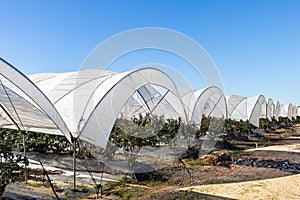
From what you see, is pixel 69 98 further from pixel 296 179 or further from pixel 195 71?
pixel 296 179

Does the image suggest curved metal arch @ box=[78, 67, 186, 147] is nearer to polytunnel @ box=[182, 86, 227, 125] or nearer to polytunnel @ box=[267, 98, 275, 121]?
polytunnel @ box=[182, 86, 227, 125]

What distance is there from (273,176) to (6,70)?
28.8ft

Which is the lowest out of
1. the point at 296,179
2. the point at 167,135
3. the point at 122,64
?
the point at 296,179

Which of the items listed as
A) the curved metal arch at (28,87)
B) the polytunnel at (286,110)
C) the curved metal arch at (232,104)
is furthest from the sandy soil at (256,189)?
the polytunnel at (286,110)

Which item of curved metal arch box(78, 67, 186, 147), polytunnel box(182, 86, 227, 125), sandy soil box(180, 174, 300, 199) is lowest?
sandy soil box(180, 174, 300, 199)

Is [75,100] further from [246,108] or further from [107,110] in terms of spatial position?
[246,108]

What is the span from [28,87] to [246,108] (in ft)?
85.0

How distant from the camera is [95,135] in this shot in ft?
24.1

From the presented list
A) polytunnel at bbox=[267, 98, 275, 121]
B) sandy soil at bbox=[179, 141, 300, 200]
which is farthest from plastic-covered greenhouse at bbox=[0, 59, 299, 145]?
polytunnel at bbox=[267, 98, 275, 121]

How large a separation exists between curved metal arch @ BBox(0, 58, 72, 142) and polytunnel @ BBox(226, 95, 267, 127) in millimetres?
23032

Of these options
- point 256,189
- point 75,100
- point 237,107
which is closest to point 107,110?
point 75,100

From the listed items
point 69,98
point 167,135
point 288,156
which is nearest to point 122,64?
point 69,98

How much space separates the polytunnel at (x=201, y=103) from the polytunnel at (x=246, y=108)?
3701 mm

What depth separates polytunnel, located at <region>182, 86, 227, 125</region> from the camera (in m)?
16.5
